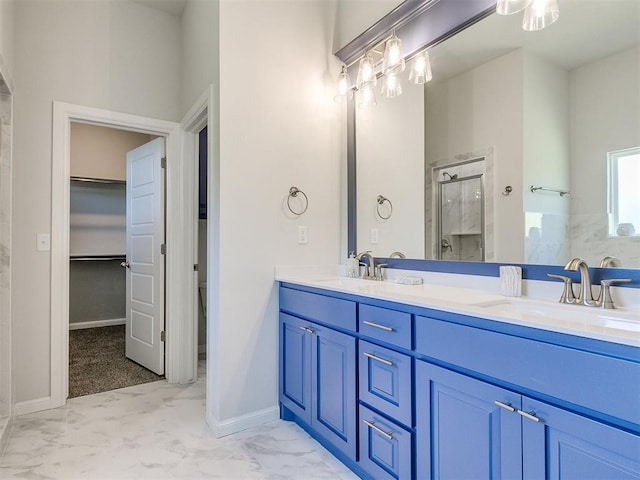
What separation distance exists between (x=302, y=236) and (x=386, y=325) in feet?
3.49

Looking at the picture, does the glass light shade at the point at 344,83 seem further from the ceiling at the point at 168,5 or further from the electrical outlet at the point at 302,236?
the ceiling at the point at 168,5

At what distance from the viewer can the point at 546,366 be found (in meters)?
1.00

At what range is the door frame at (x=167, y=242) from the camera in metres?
2.48

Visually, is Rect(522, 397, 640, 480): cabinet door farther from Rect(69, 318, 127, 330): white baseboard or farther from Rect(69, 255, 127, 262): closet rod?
Rect(69, 255, 127, 262): closet rod

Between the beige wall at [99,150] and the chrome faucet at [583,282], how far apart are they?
467cm

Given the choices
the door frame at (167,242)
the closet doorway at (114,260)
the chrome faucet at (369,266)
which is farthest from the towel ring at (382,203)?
the closet doorway at (114,260)

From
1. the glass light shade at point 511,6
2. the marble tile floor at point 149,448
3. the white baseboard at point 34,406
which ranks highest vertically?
the glass light shade at point 511,6

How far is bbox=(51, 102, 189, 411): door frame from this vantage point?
2.48 meters

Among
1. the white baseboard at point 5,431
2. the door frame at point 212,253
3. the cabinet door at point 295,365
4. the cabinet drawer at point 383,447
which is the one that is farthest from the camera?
the door frame at point 212,253

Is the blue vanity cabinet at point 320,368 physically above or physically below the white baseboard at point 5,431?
above

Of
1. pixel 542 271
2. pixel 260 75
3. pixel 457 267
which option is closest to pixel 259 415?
pixel 457 267

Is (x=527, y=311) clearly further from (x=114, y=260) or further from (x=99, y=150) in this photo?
(x=99, y=150)

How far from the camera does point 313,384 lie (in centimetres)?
199

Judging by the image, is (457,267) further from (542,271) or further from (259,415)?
(259,415)
